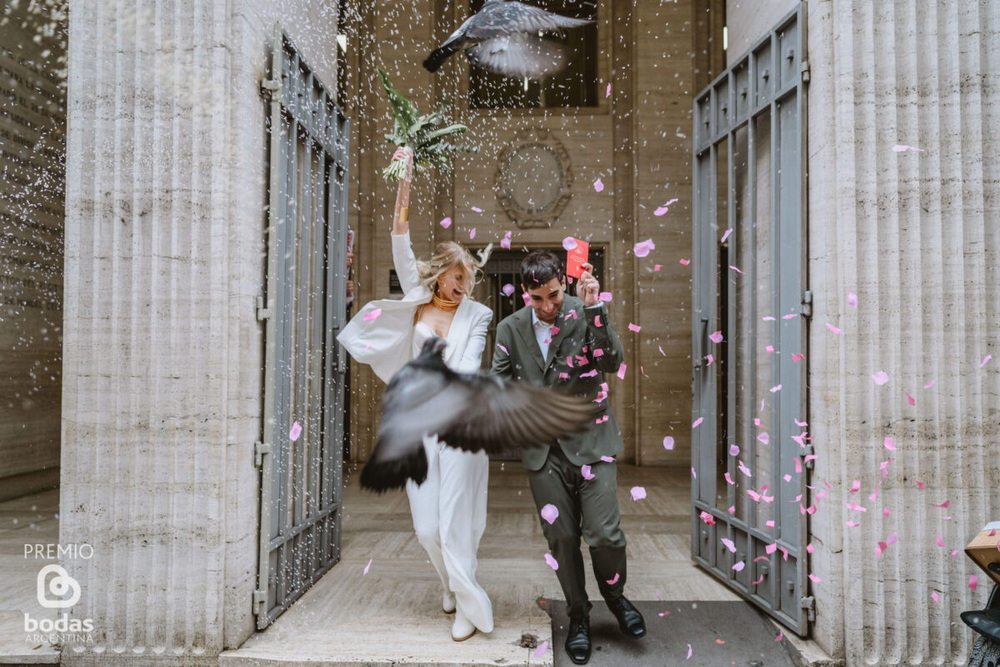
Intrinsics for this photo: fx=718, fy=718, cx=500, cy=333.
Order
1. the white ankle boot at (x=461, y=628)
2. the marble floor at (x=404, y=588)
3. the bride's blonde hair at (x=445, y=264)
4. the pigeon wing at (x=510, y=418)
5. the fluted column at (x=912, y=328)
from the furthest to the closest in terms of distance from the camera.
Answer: the bride's blonde hair at (x=445, y=264) → the white ankle boot at (x=461, y=628) → the marble floor at (x=404, y=588) → the fluted column at (x=912, y=328) → the pigeon wing at (x=510, y=418)

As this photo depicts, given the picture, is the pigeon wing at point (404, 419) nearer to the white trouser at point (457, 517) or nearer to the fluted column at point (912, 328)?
the white trouser at point (457, 517)

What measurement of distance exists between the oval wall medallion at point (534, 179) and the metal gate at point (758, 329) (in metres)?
4.16

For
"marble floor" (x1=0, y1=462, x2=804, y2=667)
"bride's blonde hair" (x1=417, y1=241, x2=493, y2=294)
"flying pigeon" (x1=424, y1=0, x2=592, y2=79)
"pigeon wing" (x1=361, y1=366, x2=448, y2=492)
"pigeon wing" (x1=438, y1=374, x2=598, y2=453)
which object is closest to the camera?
"pigeon wing" (x1=438, y1=374, x2=598, y2=453)

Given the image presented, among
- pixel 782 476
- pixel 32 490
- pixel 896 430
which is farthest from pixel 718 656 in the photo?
pixel 32 490

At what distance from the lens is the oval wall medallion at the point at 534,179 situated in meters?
8.71

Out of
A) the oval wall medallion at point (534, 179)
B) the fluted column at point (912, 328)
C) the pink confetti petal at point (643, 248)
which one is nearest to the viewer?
the fluted column at point (912, 328)

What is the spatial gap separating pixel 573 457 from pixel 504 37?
6.36 feet

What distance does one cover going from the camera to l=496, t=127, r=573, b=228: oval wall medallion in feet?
28.6

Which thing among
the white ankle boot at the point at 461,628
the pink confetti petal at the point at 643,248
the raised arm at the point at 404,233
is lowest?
the white ankle boot at the point at 461,628

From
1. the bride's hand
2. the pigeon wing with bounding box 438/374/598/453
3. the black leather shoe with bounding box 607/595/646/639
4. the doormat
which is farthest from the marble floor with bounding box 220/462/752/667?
the bride's hand

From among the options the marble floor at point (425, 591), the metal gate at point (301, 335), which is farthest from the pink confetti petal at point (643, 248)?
the metal gate at point (301, 335)

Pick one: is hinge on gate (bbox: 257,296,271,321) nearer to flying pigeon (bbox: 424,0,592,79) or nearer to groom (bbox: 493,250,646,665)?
groom (bbox: 493,250,646,665)

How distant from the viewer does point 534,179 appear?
28.7ft

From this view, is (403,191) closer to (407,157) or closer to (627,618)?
(407,157)
